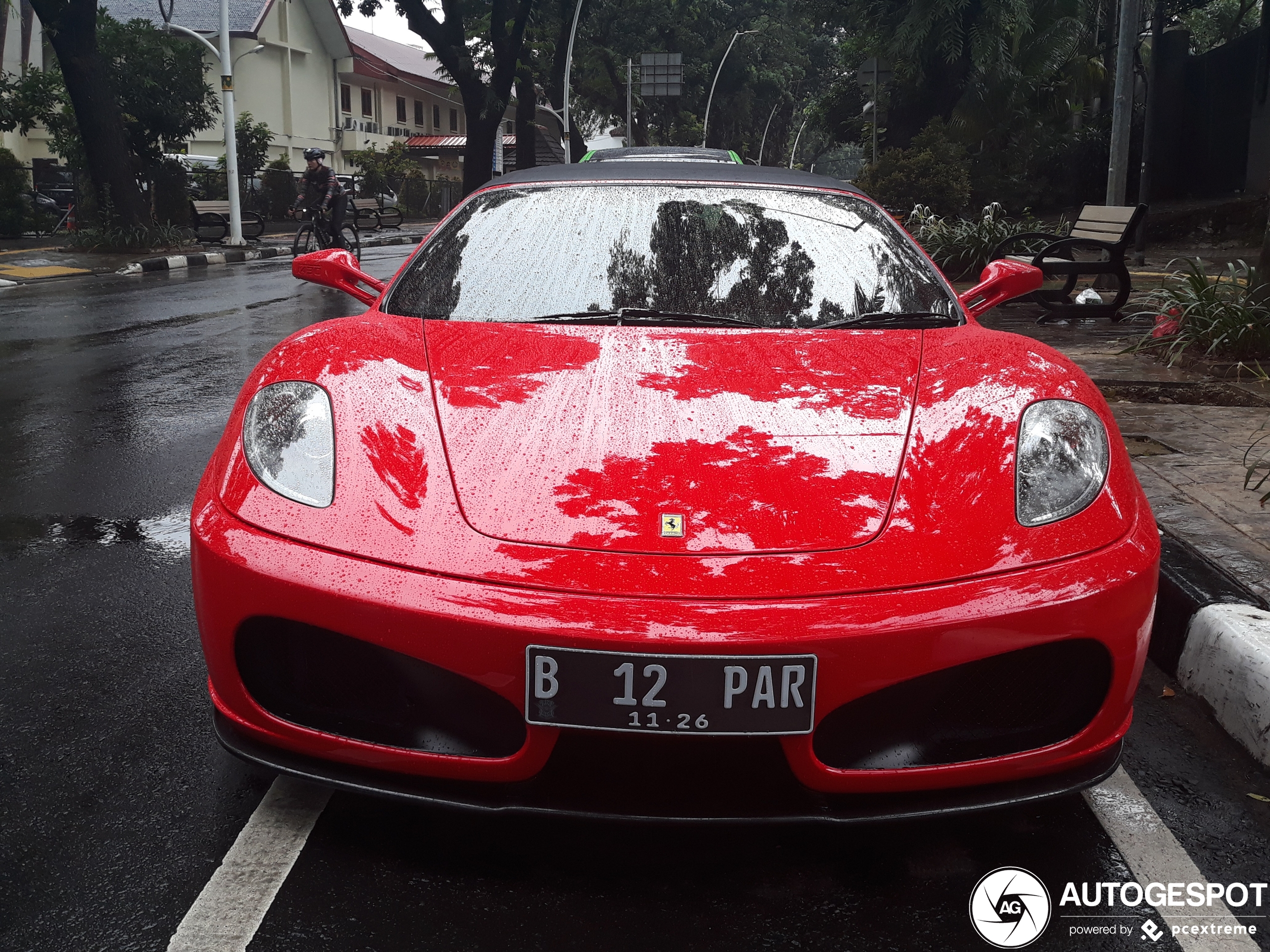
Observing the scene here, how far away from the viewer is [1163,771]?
2346 mm

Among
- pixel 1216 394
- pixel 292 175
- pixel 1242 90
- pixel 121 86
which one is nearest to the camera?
pixel 1216 394

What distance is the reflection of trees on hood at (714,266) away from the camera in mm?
2852

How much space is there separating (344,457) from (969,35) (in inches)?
716

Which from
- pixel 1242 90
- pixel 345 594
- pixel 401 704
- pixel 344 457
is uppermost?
pixel 1242 90

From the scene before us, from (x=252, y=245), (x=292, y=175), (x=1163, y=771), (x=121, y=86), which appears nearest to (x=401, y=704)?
(x=1163, y=771)

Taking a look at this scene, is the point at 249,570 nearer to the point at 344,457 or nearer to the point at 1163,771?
the point at 344,457

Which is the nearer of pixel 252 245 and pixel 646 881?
pixel 646 881

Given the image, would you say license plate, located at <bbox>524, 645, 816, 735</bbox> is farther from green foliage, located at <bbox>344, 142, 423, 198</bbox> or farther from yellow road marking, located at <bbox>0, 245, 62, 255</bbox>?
green foliage, located at <bbox>344, 142, 423, 198</bbox>

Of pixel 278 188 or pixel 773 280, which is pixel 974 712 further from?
pixel 278 188

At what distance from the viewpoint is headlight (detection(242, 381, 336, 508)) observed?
6.68ft

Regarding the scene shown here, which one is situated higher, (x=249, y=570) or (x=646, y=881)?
(x=249, y=570)

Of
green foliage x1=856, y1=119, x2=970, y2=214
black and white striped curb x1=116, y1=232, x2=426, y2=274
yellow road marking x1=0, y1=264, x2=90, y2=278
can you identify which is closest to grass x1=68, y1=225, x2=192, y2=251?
black and white striped curb x1=116, y1=232, x2=426, y2=274

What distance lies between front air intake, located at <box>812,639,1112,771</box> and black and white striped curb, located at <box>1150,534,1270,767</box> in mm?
542

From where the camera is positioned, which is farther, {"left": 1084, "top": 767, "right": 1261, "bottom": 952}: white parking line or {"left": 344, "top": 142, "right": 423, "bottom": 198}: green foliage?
{"left": 344, "top": 142, "right": 423, "bottom": 198}: green foliage
